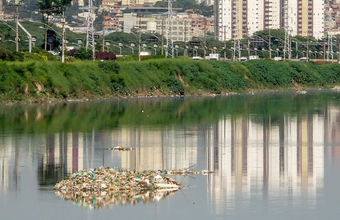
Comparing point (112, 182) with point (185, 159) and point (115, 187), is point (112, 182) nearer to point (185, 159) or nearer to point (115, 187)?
point (115, 187)

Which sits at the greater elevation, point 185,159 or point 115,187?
point 185,159

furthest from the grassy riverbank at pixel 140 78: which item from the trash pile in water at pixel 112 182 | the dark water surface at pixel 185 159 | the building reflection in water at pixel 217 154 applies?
the trash pile in water at pixel 112 182

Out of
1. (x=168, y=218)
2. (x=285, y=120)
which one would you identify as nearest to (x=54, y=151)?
(x=168, y=218)

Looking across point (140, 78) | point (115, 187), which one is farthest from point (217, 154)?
point (140, 78)

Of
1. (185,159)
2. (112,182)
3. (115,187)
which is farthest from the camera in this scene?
(185,159)

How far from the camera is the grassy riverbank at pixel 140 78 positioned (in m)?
65.3

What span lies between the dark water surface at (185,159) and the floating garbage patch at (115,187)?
0.13 metres

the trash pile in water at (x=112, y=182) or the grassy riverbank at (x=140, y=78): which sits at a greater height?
the grassy riverbank at (x=140, y=78)

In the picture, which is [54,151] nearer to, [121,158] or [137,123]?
[121,158]

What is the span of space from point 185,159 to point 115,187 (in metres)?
6.89

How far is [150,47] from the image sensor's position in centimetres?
16750

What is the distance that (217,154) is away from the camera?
32062 mm

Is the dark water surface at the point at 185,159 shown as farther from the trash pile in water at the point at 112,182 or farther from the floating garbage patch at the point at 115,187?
the trash pile in water at the point at 112,182

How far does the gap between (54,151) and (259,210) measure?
12.6m
